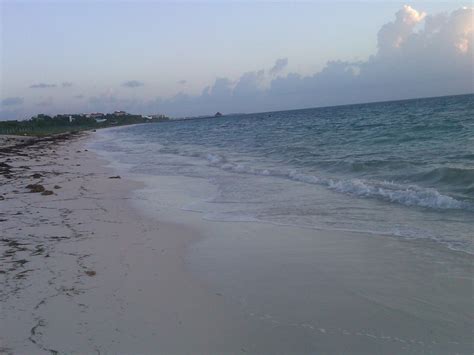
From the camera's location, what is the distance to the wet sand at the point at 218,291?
3881mm

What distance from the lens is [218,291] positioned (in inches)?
200

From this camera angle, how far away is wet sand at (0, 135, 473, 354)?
3881mm

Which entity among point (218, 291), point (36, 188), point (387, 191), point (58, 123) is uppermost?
point (58, 123)

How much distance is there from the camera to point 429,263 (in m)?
5.77

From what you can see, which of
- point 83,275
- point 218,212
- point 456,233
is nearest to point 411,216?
point 456,233

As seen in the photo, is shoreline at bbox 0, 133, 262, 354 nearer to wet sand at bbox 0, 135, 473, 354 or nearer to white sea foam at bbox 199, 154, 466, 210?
wet sand at bbox 0, 135, 473, 354

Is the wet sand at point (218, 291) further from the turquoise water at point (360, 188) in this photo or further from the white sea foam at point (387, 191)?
the white sea foam at point (387, 191)

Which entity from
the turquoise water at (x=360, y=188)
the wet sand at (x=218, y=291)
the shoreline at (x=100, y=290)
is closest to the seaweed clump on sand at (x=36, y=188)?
the shoreline at (x=100, y=290)

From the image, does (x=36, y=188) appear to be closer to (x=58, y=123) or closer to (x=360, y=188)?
(x=360, y=188)

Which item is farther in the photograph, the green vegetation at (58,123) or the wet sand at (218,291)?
the green vegetation at (58,123)

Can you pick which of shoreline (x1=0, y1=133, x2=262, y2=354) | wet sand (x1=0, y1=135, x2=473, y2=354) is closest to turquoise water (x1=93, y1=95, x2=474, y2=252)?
wet sand (x1=0, y1=135, x2=473, y2=354)

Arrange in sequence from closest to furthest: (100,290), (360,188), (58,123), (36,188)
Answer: (100,290) → (360,188) → (36,188) → (58,123)

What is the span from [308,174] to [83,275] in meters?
10.1

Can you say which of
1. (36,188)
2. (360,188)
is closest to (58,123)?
(36,188)
